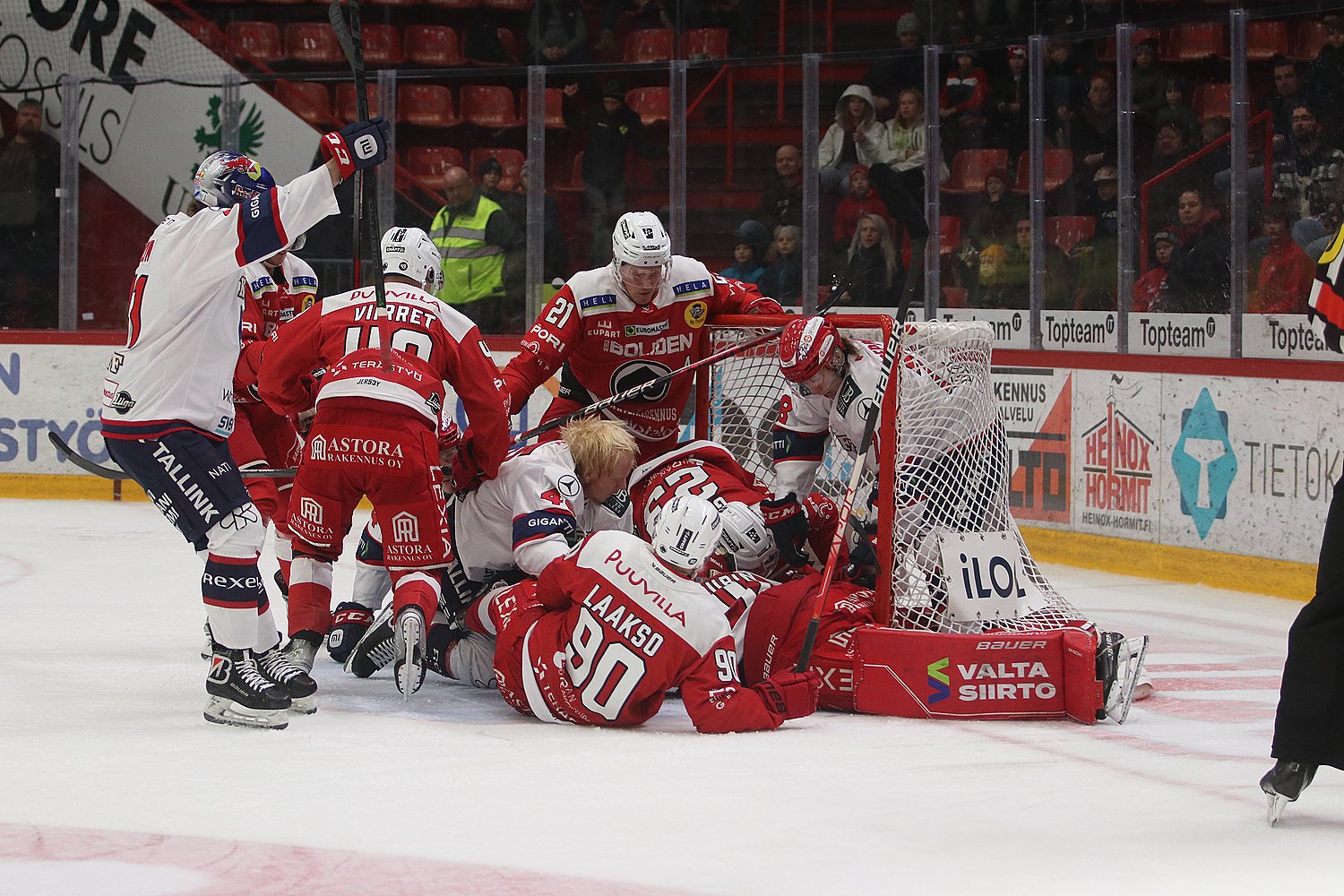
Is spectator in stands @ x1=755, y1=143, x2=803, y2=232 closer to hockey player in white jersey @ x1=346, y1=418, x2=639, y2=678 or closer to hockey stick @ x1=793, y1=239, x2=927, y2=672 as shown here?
hockey stick @ x1=793, y1=239, x2=927, y2=672

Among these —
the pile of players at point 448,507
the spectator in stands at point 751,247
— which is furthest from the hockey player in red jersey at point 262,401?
the spectator in stands at point 751,247

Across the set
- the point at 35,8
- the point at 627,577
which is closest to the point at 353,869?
the point at 627,577

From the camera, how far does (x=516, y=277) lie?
855 centimetres

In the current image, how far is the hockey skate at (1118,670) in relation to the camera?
162 inches

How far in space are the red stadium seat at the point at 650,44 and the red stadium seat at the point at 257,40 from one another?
2086 mm

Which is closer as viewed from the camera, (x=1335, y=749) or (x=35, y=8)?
(x=1335, y=749)

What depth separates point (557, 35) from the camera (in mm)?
9984

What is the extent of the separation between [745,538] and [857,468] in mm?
338

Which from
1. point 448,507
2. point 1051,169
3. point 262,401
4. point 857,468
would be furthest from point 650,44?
point 857,468

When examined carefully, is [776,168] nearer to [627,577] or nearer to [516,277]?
[516,277]

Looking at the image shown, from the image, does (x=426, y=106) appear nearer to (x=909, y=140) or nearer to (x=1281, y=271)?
(x=909, y=140)

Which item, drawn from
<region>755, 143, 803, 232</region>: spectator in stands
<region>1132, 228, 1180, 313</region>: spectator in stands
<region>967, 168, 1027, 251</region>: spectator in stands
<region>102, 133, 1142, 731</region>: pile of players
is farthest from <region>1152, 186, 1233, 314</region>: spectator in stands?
<region>102, 133, 1142, 731</region>: pile of players

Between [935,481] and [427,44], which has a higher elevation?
[427,44]

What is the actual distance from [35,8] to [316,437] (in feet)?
21.5
